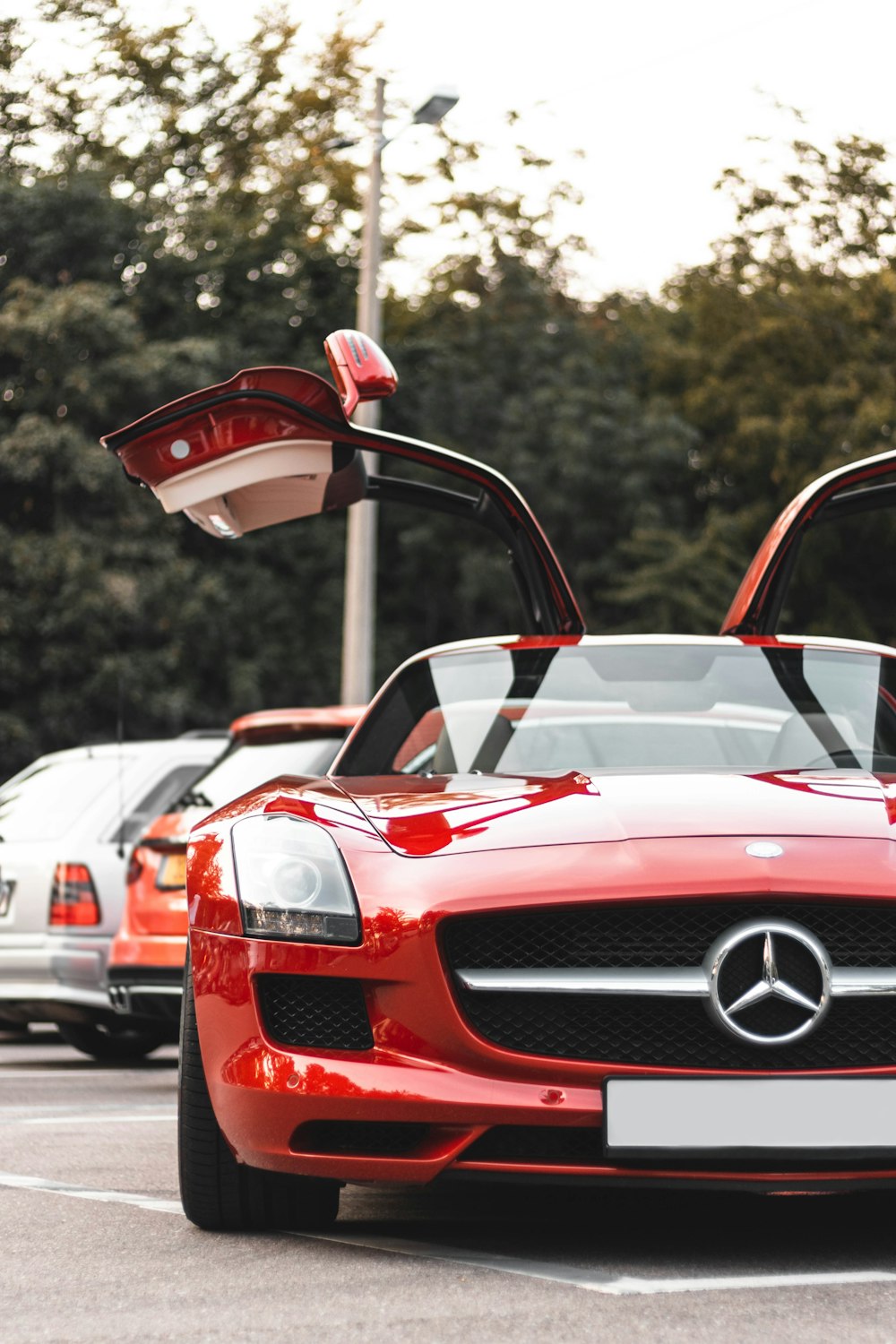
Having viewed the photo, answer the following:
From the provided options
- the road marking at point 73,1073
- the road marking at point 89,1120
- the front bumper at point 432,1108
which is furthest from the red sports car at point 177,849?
the front bumper at point 432,1108

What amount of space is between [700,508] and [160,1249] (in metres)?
33.9

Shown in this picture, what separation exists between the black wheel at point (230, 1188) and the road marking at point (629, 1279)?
9.9 inches

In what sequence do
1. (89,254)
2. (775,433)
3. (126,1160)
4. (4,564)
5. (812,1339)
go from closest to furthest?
(812,1339)
(126,1160)
(4,564)
(89,254)
(775,433)

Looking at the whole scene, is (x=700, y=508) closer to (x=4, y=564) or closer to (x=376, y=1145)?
(x=4, y=564)

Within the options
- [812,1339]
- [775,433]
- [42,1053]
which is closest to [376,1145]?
[812,1339]

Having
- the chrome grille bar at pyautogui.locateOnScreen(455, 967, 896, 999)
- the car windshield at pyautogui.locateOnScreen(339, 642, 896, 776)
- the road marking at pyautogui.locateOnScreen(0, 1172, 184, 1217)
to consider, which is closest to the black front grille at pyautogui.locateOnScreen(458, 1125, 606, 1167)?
the chrome grille bar at pyautogui.locateOnScreen(455, 967, 896, 999)

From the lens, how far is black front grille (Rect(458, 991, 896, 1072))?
12.0 feet

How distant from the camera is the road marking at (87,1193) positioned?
458 cm

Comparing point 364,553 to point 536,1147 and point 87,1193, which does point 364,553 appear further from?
point 536,1147

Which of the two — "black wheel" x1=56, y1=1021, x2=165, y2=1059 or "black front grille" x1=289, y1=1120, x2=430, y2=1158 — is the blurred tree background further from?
"black front grille" x1=289, y1=1120, x2=430, y2=1158

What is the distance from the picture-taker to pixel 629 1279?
3627mm

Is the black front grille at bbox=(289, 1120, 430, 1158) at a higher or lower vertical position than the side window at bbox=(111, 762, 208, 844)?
higher

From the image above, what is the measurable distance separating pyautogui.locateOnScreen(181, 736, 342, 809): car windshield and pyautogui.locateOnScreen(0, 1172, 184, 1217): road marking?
297cm

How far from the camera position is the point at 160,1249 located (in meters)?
3.98
